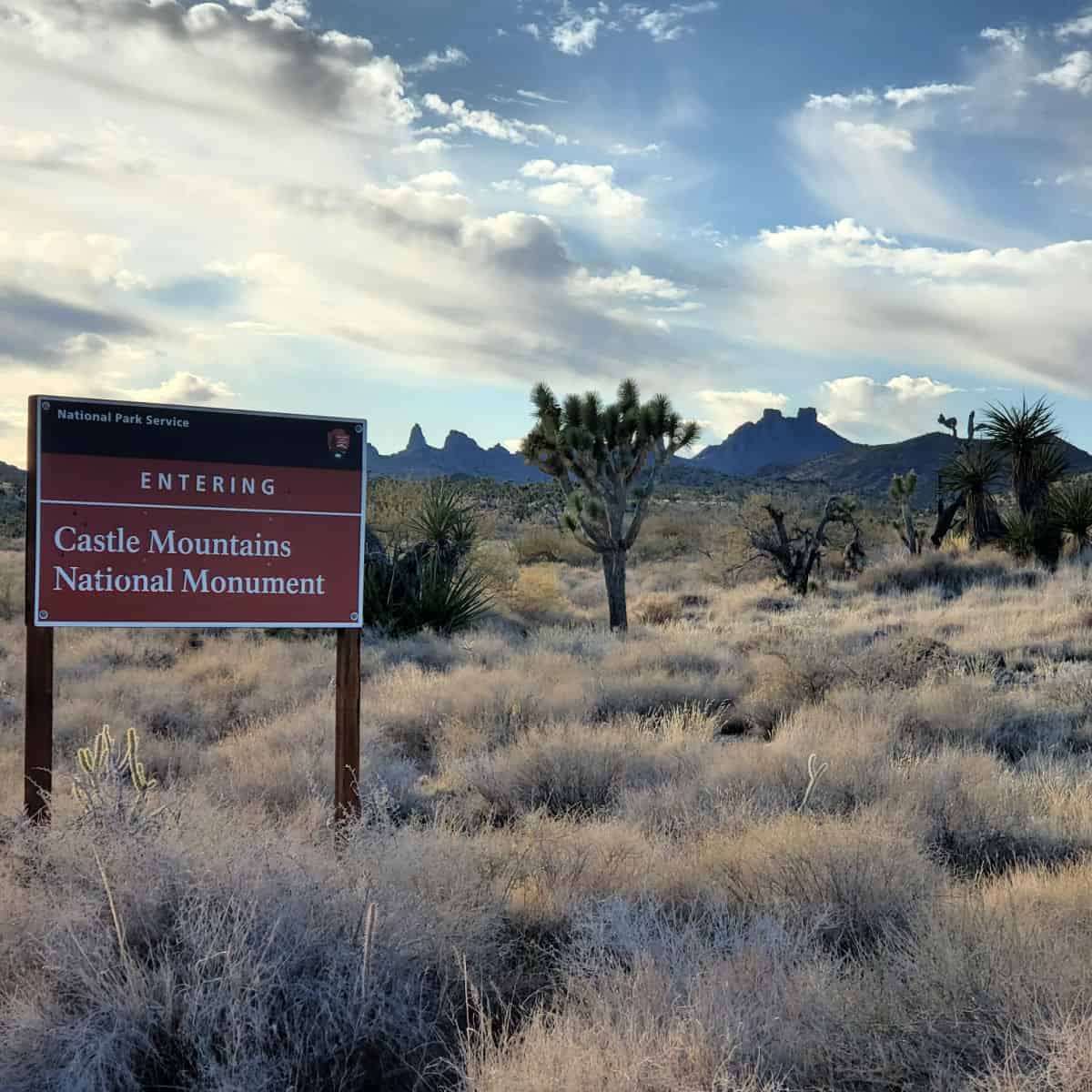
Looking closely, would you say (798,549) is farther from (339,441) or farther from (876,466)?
(876,466)

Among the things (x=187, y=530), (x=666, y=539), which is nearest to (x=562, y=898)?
(x=187, y=530)

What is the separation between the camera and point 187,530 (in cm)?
536

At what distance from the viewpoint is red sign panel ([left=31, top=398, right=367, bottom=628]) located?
16.9ft

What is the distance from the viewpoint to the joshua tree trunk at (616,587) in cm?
1739

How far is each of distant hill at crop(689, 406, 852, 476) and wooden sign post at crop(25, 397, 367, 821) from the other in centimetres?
17321

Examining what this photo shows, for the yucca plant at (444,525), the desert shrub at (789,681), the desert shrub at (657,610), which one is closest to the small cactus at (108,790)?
the desert shrub at (789,681)

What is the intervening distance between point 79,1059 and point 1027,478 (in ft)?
85.4

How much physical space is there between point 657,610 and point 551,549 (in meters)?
13.9

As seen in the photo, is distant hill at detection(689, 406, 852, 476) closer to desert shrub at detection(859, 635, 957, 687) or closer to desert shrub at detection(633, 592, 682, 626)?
desert shrub at detection(633, 592, 682, 626)

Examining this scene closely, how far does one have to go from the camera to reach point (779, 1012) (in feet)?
10.9

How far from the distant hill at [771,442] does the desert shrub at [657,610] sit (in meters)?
156

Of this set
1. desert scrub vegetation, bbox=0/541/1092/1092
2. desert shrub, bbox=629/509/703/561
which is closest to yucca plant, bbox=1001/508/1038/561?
desert shrub, bbox=629/509/703/561

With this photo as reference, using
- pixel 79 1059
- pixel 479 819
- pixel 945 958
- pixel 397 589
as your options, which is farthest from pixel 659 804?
pixel 397 589

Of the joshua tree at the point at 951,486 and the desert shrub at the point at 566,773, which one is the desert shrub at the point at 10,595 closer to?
the desert shrub at the point at 566,773
